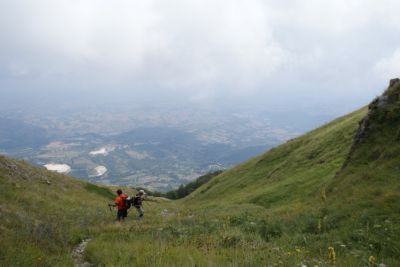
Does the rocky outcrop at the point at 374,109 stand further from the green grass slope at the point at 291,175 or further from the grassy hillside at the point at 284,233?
the green grass slope at the point at 291,175

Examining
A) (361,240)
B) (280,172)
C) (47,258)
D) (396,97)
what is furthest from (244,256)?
(280,172)

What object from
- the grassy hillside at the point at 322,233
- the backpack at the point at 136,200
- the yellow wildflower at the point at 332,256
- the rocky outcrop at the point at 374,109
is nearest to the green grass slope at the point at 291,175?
the rocky outcrop at the point at 374,109

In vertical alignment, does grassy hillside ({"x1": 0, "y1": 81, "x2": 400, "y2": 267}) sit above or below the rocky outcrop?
below

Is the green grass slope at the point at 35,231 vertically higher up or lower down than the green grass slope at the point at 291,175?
lower down

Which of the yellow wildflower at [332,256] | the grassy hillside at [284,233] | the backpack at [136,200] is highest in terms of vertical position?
the backpack at [136,200]

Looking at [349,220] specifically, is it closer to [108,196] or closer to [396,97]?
[396,97]

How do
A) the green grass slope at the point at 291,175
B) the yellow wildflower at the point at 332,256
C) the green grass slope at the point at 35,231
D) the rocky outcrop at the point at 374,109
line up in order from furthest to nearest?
the green grass slope at the point at 291,175 → the rocky outcrop at the point at 374,109 → the green grass slope at the point at 35,231 → the yellow wildflower at the point at 332,256

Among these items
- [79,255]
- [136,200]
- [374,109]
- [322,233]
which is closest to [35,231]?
[79,255]

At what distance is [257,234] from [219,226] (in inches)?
113

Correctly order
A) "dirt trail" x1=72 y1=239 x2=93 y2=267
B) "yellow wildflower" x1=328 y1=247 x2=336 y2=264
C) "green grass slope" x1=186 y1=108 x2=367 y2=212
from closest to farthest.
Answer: "yellow wildflower" x1=328 y1=247 x2=336 y2=264, "dirt trail" x1=72 y1=239 x2=93 y2=267, "green grass slope" x1=186 y1=108 x2=367 y2=212

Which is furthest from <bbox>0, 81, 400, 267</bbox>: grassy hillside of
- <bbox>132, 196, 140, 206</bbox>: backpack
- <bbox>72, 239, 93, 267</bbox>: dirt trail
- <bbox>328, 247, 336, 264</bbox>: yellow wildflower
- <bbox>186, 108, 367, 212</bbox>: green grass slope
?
<bbox>186, 108, 367, 212</bbox>: green grass slope

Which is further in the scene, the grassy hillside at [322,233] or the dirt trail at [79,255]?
the dirt trail at [79,255]

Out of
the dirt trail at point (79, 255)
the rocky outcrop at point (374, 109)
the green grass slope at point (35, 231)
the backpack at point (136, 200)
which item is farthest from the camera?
the backpack at point (136, 200)

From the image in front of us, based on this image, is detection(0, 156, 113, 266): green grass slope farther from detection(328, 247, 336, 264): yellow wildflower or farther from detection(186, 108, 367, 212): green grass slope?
detection(186, 108, 367, 212): green grass slope
